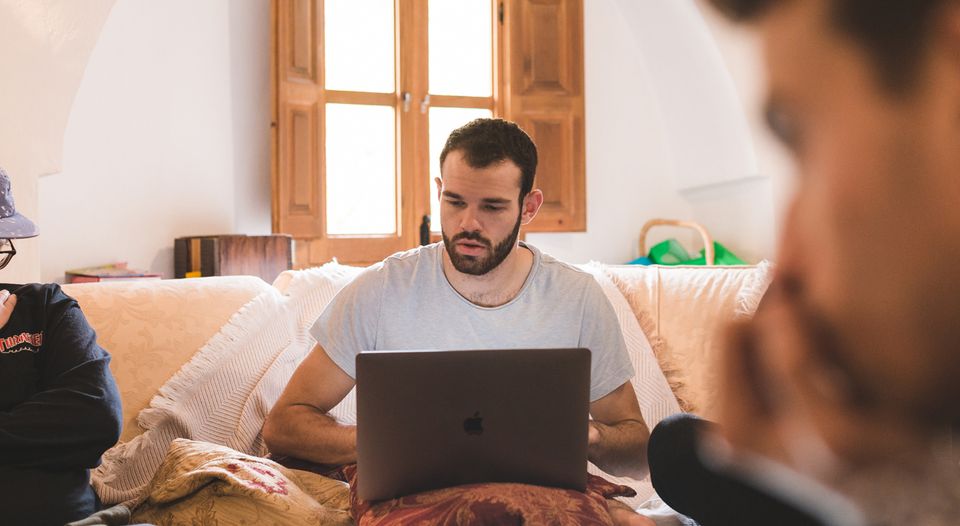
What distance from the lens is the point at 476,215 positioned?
1.77m

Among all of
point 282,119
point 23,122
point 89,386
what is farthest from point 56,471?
point 282,119

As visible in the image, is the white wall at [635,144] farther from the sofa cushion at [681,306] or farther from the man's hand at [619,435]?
the man's hand at [619,435]

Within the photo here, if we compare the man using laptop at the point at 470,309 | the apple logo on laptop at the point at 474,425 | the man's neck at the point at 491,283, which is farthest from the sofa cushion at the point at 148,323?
the apple logo on laptop at the point at 474,425

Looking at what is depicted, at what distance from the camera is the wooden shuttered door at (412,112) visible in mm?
4055

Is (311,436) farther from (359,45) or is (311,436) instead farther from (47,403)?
(359,45)

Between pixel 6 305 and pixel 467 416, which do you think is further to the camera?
pixel 6 305

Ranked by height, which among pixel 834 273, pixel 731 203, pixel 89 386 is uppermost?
pixel 731 203

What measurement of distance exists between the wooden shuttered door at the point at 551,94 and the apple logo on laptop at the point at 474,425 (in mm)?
3285

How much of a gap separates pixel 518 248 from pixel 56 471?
1.05m

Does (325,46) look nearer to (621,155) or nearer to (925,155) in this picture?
(621,155)

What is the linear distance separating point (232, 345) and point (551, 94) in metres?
3.01

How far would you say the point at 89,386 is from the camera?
162 centimetres

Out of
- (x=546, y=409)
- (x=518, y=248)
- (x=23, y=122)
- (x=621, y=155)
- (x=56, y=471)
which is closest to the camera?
(x=546, y=409)

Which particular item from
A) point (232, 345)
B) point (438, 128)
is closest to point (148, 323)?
point (232, 345)
